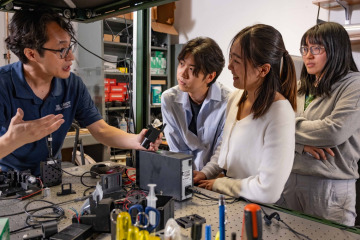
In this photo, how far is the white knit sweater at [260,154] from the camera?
104 centimetres

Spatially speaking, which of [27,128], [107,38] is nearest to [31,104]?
[27,128]

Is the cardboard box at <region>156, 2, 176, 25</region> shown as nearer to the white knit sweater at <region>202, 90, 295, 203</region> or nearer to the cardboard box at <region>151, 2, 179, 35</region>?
the cardboard box at <region>151, 2, 179, 35</region>

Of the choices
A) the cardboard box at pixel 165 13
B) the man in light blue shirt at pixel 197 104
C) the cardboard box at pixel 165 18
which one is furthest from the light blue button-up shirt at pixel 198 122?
the cardboard box at pixel 165 13

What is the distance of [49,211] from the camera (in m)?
1.03

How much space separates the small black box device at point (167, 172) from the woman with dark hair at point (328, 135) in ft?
1.93

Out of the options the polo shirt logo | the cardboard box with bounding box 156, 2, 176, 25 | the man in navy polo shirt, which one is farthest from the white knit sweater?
the cardboard box with bounding box 156, 2, 176, 25

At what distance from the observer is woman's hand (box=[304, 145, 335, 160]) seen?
136cm

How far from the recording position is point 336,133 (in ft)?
4.43

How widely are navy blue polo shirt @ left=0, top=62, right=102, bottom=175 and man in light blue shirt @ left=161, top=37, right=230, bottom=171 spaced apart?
1.66 feet

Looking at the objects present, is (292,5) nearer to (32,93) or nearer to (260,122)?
(260,122)

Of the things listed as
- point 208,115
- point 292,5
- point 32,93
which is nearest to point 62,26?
point 32,93

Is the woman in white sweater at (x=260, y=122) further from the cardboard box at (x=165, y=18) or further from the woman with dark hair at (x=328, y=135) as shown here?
the cardboard box at (x=165, y=18)

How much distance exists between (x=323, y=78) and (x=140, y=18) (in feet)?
3.42

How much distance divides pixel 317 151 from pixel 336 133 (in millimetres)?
114
